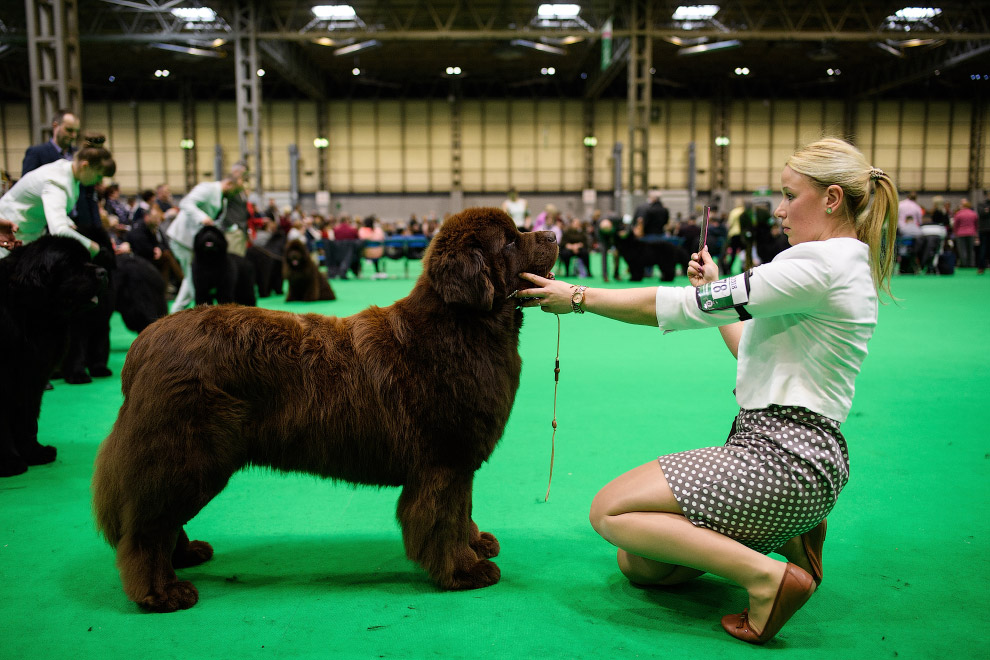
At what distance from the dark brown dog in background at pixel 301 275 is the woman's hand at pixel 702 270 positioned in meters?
11.3

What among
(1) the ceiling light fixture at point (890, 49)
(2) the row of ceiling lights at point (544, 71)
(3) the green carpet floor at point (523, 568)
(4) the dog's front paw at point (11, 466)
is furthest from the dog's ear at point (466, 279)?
(2) the row of ceiling lights at point (544, 71)

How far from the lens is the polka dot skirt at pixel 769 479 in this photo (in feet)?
7.22

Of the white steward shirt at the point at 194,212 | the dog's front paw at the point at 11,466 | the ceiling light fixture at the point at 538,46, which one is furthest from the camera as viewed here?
the ceiling light fixture at the point at 538,46

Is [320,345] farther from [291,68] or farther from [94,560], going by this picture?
[291,68]

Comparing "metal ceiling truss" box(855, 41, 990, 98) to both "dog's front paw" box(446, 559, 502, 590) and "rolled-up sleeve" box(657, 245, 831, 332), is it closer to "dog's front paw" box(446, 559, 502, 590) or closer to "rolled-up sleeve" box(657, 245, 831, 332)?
"rolled-up sleeve" box(657, 245, 831, 332)

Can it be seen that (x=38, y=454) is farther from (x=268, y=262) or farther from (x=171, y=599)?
(x=268, y=262)

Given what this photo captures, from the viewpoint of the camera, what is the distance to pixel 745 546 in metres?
2.23

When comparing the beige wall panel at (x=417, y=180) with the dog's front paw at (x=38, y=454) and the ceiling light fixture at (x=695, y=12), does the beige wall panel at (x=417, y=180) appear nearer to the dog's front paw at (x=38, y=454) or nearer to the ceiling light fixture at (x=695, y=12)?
the ceiling light fixture at (x=695, y=12)

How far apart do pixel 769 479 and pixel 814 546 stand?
542 millimetres

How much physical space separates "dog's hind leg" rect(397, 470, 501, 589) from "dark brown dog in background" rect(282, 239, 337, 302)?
36.5 feet

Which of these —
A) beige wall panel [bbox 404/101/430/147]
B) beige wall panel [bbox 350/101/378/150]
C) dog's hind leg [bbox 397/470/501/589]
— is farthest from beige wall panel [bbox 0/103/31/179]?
dog's hind leg [bbox 397/470/501/589]

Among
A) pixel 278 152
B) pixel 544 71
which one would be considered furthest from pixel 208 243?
pixel 278 152

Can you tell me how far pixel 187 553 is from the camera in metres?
2.79

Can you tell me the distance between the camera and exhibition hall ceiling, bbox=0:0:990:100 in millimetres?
24031
